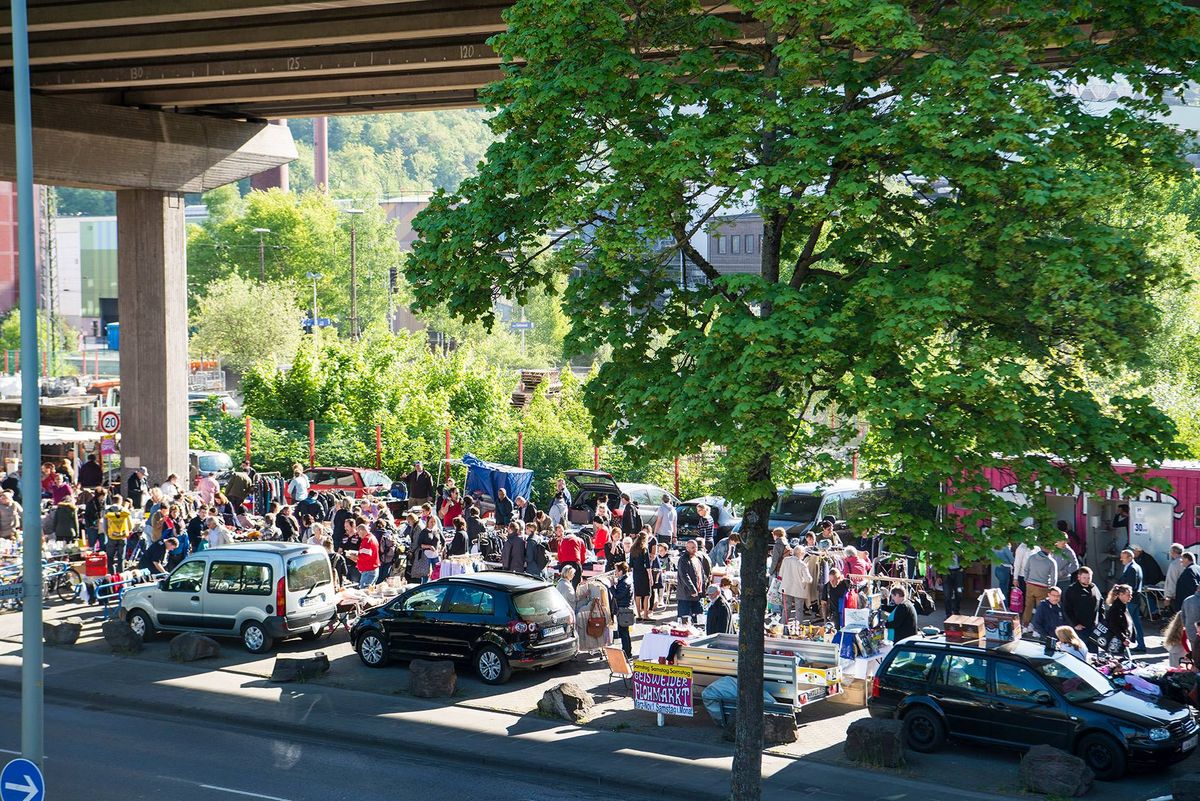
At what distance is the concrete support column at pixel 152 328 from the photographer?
35.4 meters

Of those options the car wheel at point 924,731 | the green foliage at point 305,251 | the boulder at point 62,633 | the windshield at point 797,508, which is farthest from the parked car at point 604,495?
the green foliage at point 305,251

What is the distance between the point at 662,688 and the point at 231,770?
216 inches

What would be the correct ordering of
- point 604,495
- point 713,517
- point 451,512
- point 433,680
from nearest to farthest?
1. point 433,680
2. point 451,512
3. point 713,517
4. point 604,495

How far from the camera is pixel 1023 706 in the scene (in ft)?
48.0

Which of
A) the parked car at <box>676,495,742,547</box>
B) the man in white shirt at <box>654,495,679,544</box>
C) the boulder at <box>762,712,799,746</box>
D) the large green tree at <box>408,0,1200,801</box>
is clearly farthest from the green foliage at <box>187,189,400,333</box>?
the large green tree at <box>408,0,1200,801</box>

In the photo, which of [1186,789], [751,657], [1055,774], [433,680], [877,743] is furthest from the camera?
[433,680]

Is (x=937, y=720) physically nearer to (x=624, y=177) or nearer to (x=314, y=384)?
(x=624, y=177)

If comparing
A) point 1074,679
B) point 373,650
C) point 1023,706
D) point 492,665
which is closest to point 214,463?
point 373,650

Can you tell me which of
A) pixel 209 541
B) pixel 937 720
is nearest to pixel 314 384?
pixel 209 541

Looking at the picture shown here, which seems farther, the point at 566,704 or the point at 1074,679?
the point at 566,704

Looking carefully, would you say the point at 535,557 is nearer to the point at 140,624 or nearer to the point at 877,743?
the point at 140,624

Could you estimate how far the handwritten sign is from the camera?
1631 cm

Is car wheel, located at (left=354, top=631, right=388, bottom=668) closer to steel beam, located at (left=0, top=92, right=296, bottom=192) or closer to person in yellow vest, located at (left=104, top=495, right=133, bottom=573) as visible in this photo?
person in yellow vest, located at (left=104, top=495, right=133, bottom=573)

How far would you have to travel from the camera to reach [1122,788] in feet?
45.3
